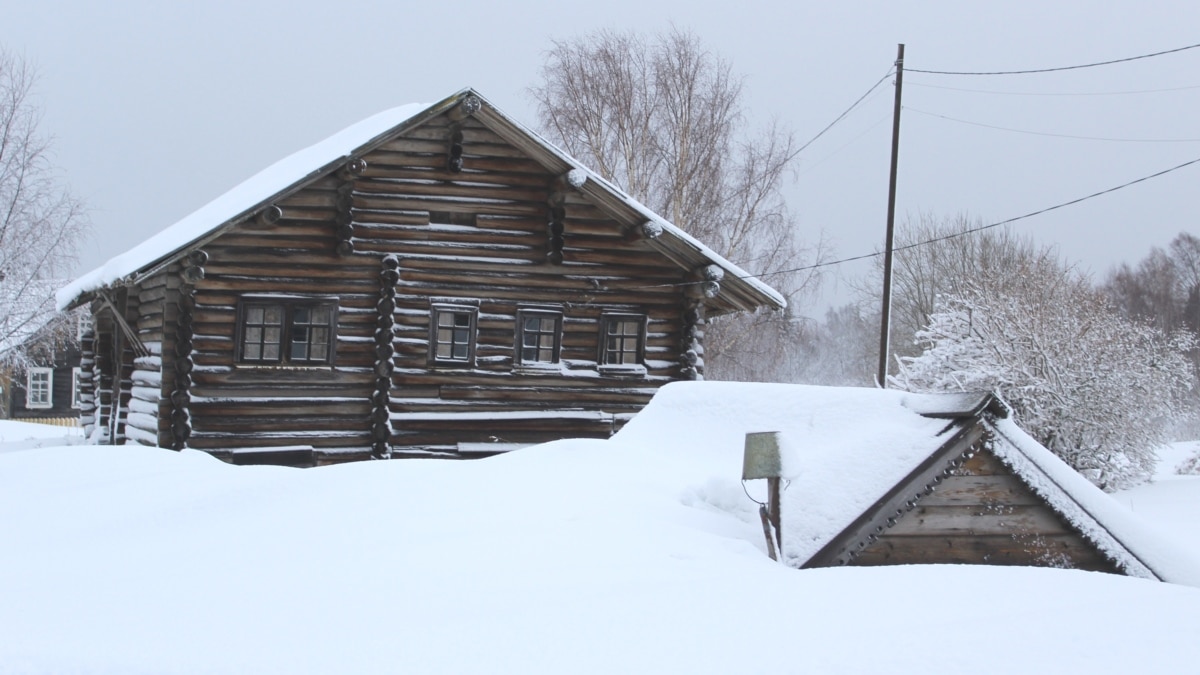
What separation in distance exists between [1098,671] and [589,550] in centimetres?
226

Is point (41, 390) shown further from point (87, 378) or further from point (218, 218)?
point (218, 218)

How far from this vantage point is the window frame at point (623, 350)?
15.8 metres

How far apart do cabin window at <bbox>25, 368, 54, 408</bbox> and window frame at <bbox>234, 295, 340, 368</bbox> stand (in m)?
33.0

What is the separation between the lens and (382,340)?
14.4 m

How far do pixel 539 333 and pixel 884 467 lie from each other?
10.2 m

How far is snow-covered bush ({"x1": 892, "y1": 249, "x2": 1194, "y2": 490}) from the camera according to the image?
51.6 feet

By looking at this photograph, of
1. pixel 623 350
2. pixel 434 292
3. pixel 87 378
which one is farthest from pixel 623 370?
pixel 87 378

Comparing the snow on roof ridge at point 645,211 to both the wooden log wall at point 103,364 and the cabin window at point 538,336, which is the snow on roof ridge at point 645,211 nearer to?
the cabin window at point 538,336

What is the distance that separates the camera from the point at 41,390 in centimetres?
4169

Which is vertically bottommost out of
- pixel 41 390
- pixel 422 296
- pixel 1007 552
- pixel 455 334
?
pixel 41 390

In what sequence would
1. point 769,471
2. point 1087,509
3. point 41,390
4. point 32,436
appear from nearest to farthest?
point 769,471, point 1087,509, point 32,436, point 41,390

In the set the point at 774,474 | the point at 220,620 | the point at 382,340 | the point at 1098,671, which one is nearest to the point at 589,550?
the point at 774,474

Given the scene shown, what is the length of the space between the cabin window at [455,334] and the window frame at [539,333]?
0.69 m

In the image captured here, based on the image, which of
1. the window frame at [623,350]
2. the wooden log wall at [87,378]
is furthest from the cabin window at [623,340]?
the wooden log wall at [87,378]
